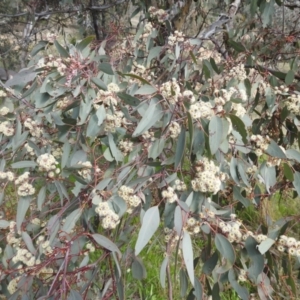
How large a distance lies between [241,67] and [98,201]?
0.70m

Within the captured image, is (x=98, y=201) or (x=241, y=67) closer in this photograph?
(x=98, y=201)

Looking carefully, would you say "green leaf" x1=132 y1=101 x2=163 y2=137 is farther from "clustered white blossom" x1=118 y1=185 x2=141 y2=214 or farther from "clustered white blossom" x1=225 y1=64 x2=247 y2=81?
"clustered white blossom" x1=225 y1=64 x2=247 y2=81

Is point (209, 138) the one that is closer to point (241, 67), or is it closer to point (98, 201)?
point (98, 201)

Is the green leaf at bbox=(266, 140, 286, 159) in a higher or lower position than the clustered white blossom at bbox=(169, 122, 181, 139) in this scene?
lower

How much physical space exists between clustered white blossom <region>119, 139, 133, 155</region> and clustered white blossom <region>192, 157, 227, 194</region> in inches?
9.3

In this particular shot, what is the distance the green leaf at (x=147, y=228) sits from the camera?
89 centimetres

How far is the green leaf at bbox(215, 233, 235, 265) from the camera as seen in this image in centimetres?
95

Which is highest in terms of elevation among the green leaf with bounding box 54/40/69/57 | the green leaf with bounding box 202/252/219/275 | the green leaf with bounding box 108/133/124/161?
the green leaf with bounding box 54/40/69/57

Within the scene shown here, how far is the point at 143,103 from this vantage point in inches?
42.5

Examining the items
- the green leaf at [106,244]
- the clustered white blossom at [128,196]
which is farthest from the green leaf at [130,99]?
the green leaf at [106,244]

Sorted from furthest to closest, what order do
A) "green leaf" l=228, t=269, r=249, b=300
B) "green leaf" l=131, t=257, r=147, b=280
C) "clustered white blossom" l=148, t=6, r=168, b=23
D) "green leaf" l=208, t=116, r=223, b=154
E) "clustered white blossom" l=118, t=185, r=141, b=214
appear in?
"clustered white blossom" l=148, t=6, r=168, b=23, "green leaf" l=131, t=257, r=147, b=280, "green leaf" l=228, t=269, r=249, b=300, "clustered white blossom" l=118, t=185, r=141, b=214, "green leaf" l=208, t=116, r=223, b=154

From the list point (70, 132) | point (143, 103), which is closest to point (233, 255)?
point (143, 103)

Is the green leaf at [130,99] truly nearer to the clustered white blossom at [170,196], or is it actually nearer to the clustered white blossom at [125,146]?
the clustered white blossom at [125,146]

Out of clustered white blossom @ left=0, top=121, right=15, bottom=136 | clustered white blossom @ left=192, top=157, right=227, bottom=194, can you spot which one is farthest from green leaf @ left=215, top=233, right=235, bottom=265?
clustered white blossom @ left=0, top=121, right=15, bottom=136
